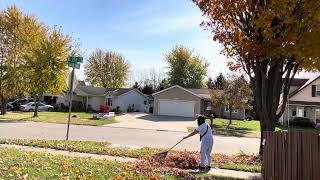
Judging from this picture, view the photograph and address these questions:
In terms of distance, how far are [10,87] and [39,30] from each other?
682cm

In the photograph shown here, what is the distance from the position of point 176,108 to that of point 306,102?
16.1 meters

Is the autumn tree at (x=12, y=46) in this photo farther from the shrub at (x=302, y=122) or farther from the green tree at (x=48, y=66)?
the shrub at (x=302, y=122)

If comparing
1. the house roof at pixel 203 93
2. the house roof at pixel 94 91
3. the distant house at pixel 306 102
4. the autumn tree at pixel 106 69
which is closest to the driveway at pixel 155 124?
the house roof at pixel 203 93

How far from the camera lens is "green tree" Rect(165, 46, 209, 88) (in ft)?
302

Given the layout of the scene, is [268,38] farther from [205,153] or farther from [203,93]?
[203,93]

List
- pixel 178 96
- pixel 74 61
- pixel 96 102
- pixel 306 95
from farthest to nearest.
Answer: pixel 96 102 → pixel 178 96 → pixel 306 95 → pixel 74 61

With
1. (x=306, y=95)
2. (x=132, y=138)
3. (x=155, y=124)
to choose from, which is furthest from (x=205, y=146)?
(x=306, y=95)

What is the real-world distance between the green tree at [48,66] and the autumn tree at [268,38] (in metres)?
30.6

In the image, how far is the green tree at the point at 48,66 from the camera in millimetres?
44500

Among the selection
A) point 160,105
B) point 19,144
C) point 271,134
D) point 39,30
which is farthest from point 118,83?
point 271,134

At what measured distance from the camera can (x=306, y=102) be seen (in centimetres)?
5328

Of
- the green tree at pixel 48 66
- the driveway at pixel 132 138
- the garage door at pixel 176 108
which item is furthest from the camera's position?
the garage door at pixel 176 108

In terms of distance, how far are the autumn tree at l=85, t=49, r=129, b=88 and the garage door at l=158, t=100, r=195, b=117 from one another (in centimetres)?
3155

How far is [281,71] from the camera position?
15.4 meters
